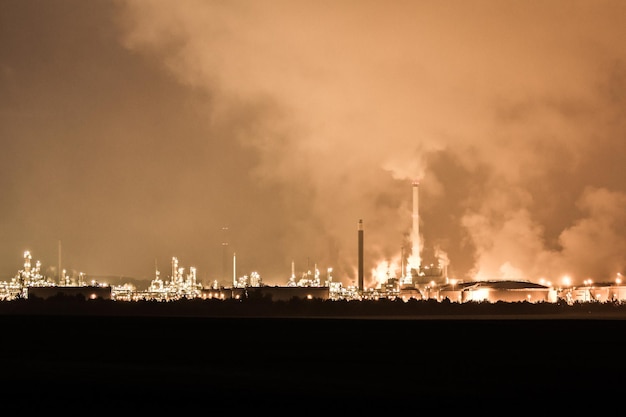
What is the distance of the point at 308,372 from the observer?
32750mm

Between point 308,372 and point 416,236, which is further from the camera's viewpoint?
point 416,236

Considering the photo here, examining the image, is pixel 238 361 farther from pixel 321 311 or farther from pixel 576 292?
pixel 576 292

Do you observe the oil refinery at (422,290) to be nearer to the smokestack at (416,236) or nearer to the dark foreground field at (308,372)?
the smokestack at (416,236)

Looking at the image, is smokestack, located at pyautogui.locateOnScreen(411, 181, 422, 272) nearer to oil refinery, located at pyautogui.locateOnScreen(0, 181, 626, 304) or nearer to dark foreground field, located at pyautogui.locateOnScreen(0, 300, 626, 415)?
oil refinery, located at pyautogui.locateOnScreen(0, 181, 626, 304)

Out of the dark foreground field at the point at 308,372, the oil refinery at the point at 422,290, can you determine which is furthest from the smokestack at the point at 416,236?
the dark foreground field at the point at 308,372

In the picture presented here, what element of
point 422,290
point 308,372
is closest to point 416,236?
point 422,290

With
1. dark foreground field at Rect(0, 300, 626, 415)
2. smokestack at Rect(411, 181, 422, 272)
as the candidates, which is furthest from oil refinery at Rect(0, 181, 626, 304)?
dark foreground field at Rect(0, 300, 626, 415)

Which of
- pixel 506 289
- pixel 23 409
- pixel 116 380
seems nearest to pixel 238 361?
pixel 116 380

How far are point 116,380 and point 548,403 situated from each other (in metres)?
15.0

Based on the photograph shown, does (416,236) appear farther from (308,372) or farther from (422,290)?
(308,372)

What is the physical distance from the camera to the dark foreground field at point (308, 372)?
25.4 meters

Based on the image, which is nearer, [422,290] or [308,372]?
[308,372]

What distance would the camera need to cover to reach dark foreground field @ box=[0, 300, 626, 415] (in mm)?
25359

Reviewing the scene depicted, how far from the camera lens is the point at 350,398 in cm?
2589
